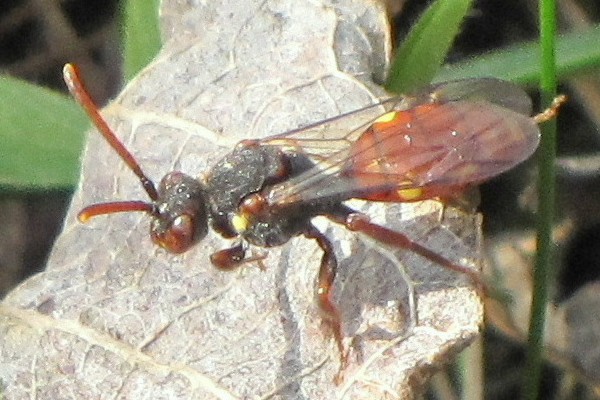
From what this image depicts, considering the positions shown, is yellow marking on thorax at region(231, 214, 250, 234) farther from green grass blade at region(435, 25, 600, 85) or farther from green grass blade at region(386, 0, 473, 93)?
green grass blade at region(435, 25, 600, 85)

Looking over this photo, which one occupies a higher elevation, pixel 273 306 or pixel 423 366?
pixel 273 306

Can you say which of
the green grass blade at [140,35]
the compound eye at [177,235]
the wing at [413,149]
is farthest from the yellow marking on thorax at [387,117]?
the green grass blade at [140,35]

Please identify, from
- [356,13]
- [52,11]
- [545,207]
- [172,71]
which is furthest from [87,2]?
[545,207]

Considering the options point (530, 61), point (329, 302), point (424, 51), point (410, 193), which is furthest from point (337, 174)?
point (530, 61)

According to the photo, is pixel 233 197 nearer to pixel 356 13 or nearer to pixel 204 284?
pixel 204 284

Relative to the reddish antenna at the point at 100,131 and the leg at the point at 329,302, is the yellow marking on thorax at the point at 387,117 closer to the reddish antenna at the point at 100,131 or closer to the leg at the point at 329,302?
the leg at the point at 329,302

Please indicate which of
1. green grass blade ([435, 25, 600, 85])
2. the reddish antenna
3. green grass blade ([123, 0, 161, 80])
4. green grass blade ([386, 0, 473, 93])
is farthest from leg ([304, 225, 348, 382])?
green grass blade ([123, 0, 161, 80])

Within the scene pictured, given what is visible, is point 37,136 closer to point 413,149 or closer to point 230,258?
point 230,258
